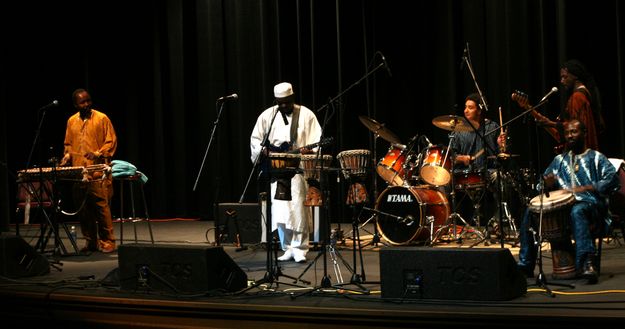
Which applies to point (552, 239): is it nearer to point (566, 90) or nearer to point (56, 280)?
point (566, 90)

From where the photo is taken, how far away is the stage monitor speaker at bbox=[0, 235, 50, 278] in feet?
20.7

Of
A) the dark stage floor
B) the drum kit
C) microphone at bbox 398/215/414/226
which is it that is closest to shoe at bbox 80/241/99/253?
the dark stage floor

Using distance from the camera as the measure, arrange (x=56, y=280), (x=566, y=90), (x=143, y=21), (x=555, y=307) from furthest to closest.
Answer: (x=143, y=21) → (x=566, y=90) → (x=56, y=280) → (x=555, y=307)

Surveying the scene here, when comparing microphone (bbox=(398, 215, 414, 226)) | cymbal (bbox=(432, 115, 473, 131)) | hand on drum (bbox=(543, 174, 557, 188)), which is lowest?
microphone (bbox=(398, 215, 414, 226))

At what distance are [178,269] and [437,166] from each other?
3437 millimetres

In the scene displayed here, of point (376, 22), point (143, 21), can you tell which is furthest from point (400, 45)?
point (143, 21)

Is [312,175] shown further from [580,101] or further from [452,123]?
[580,101]

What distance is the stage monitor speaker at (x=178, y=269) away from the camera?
16.7 feet

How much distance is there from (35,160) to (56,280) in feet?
21.0

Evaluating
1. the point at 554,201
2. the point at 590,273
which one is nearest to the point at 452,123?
the point at 554,201

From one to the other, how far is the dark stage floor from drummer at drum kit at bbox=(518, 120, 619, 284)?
192 millimetres

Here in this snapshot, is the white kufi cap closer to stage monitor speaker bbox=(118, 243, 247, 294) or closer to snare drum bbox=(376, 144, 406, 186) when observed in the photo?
snare drum bbox=(376, 144, 406, 186)

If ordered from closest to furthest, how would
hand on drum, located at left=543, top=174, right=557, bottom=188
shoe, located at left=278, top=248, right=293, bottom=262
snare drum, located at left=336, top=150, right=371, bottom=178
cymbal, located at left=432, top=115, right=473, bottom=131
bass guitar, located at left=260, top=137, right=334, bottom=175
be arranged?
1. bass guitar, located at left=260, top=137, right=334, bottom=175
2. hand on drum, located at left=543, top=174, right=557, bottom=188
3. snare drum, located at left=336, top=150, right=371, bottom=178
4. shoe, located at left=278, top=248, right=293, bottom=262
5. cymbal, located at left=432, top=115, right=473, bottom=131

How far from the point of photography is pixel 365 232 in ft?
30.3
